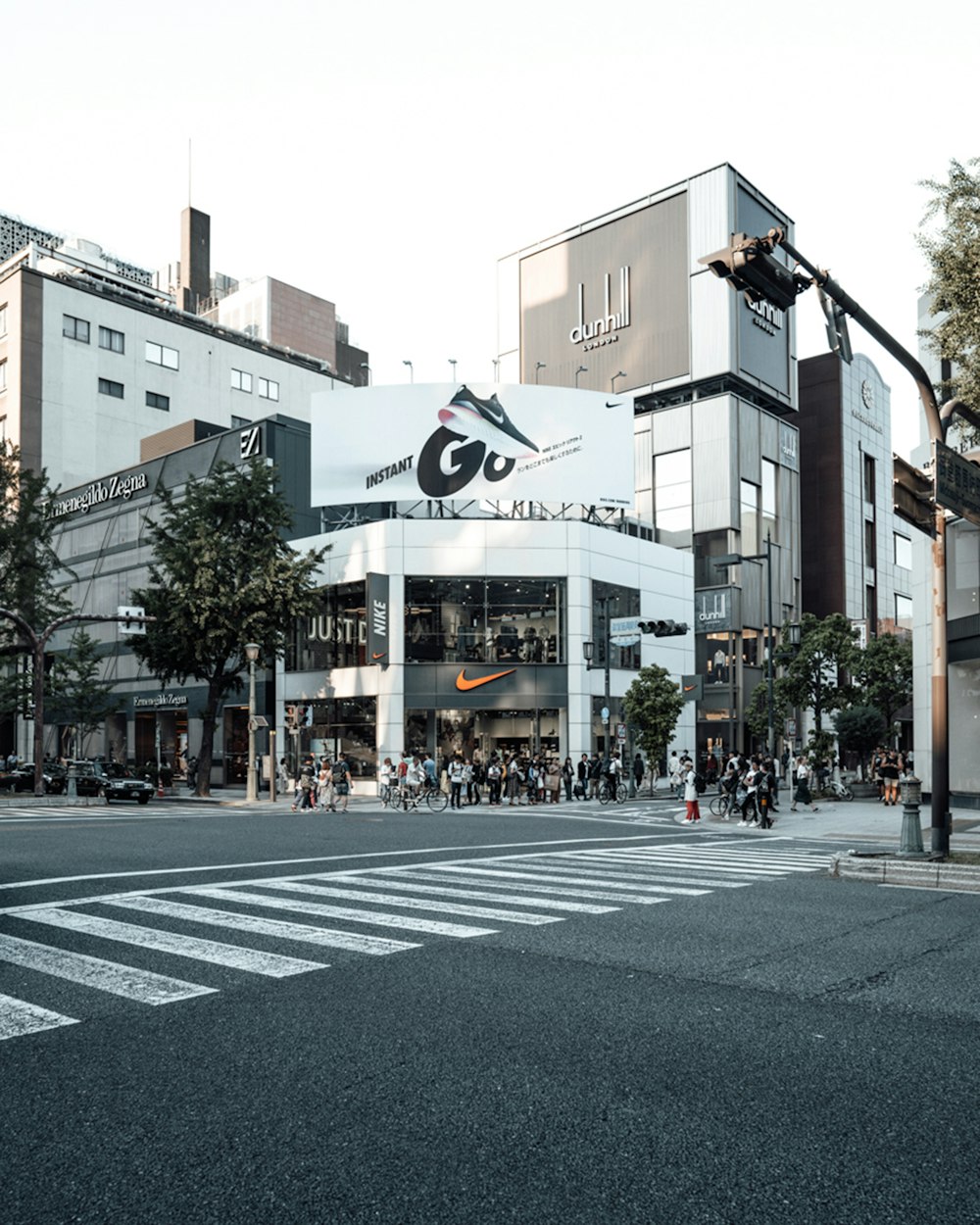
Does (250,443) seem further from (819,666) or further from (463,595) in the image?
(819,666)

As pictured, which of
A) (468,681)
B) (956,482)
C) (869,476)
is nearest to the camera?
(956,482)

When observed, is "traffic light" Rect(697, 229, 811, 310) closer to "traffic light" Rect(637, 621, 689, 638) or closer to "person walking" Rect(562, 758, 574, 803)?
"traffic light" Rect(637, 621, 689, 638)

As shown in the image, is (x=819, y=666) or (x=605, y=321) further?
(x=605, y=321)

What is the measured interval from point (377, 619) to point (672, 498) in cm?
3233

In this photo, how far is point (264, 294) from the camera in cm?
10481

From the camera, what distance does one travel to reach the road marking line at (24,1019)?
7062mm

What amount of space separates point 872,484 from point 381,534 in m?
60.1

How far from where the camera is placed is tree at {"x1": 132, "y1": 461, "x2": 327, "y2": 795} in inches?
1727

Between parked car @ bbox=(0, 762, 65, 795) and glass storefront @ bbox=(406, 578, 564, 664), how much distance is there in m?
17.1

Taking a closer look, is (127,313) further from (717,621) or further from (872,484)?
(872,484)

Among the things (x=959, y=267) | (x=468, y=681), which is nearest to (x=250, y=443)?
(x=468, y=681)

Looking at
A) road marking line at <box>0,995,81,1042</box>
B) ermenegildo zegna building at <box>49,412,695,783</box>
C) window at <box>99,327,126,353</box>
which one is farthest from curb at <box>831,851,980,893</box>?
window at <box>99,327,126,353</box>

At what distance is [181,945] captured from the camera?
9867 millimetres

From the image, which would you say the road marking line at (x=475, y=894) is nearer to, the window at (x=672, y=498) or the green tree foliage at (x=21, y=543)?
the green tree foliage at (x=21, y=543)
